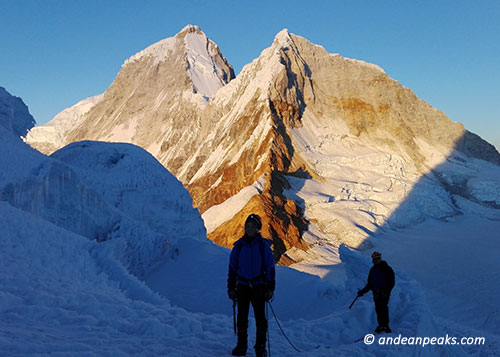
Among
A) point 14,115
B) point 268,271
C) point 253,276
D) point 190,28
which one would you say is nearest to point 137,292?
point 253,276

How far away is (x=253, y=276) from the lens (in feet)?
15.0

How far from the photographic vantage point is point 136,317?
20.1 feet

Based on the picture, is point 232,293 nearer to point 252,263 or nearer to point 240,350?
point 252,263

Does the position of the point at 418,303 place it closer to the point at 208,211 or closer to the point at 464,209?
the point at 208,211

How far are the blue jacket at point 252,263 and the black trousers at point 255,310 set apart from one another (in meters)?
0.09

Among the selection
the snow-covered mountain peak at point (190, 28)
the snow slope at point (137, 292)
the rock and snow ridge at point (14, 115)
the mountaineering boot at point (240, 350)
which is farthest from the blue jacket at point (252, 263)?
the snow-covered mountain peak at point (190, 28)

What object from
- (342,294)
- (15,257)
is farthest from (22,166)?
(342,294)

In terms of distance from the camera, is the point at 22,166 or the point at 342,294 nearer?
the point at 22,166

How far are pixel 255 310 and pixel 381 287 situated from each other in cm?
292

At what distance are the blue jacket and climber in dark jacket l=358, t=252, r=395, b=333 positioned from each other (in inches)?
110

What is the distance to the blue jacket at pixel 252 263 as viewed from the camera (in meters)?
4.54

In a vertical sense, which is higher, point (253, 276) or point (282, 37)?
point (282, 37)

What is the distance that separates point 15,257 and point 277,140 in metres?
48.1

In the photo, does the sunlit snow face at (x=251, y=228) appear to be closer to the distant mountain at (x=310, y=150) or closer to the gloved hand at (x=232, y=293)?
the gloved hand at (x=232, y=293)
